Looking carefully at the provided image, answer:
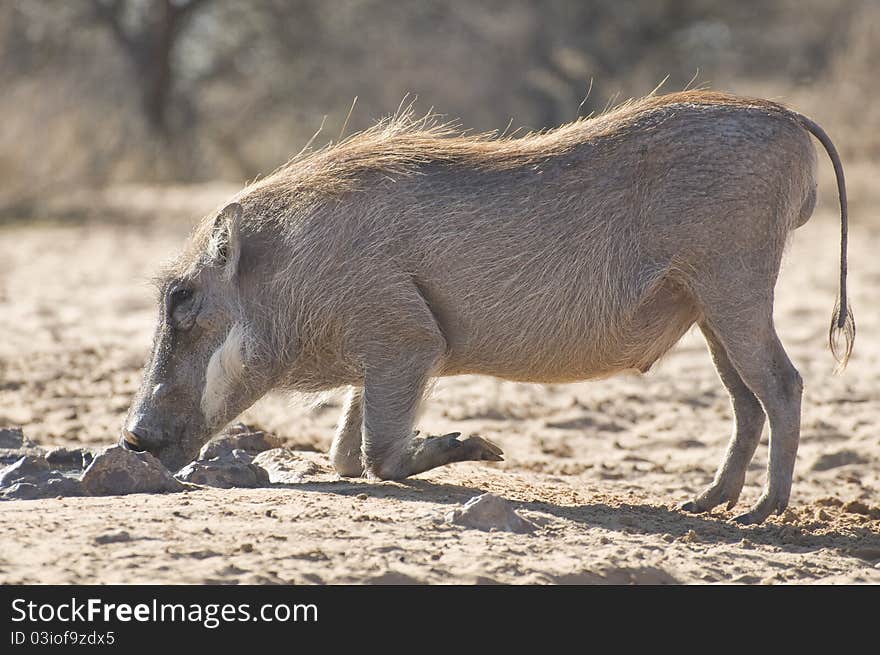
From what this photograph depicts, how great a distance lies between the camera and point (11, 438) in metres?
5.07

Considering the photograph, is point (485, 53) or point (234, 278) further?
point (485, 53)

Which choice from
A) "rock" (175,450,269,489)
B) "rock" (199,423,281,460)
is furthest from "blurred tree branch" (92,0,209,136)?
"rock" (175,450,269,489)

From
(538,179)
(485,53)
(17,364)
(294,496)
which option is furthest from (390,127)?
(485,53)

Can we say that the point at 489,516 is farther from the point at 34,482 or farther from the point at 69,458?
the point at 69,458

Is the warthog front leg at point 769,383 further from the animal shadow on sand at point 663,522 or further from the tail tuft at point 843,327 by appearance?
the tail tuft at point 843,327

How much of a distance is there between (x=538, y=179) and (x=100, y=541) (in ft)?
6.63

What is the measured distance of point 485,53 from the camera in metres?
20.2

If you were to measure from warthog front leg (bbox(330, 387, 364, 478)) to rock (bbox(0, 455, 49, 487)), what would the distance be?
1.04m

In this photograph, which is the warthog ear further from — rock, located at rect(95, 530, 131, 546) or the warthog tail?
the warthog tail

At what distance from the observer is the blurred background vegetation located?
758 inches
